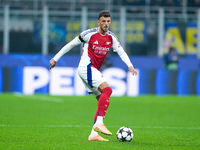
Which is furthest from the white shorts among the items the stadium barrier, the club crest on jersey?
the stadium barrier

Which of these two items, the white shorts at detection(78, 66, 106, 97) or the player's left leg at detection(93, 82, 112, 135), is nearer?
the player's left leg at detection(93, 82, 112, 135)

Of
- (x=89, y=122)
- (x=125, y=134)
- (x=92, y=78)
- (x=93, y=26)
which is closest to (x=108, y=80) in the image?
(x=93, y=26)

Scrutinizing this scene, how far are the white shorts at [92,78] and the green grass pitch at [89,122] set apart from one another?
830mm

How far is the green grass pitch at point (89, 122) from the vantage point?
284 inches

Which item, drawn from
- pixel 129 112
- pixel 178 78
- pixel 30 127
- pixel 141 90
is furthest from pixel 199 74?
pixel 30 127

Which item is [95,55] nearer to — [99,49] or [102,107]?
[99,49]

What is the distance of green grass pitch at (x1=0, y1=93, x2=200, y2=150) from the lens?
23.7ft

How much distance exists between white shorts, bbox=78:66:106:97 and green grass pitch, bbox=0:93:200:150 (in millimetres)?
830

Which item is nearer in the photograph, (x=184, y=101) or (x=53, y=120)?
(x=53, y=120)

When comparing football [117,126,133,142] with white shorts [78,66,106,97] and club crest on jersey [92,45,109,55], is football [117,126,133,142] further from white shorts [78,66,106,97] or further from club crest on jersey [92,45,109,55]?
club crest on jersey [92,45,109,55]

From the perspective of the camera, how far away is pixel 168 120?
37.3 ft

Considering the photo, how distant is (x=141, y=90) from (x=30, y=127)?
1008cm

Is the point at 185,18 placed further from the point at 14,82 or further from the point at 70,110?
the point at 70,110

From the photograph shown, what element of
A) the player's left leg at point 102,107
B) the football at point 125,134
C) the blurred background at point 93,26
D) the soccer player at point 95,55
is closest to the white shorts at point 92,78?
the soccer player at point 95,55
